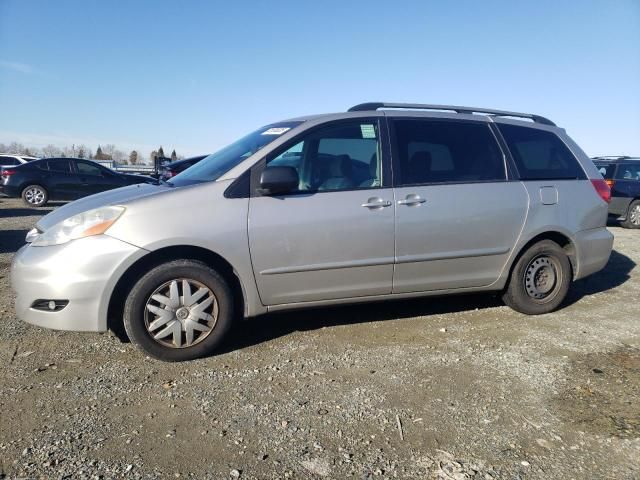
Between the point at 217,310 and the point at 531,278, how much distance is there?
286 cm

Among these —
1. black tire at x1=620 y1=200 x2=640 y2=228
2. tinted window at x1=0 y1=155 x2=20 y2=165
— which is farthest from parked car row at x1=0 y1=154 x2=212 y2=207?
black tire at x1=620 y1=200 x2=640 y2=228

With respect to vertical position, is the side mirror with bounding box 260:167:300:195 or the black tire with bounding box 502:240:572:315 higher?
the side mirror with bounding box 260:167:300:195

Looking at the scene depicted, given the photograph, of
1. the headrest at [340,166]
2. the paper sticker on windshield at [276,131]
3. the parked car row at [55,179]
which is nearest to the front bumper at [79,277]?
the paper sticker on windshield at [276,131]

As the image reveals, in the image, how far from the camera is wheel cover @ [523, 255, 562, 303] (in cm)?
443

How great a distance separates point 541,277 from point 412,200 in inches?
63.4

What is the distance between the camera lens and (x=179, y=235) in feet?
10.9

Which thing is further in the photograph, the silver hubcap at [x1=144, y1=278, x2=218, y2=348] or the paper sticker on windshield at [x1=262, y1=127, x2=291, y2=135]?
the paper sticker on windshield at [x1=262, y1=127, x2=291, y2=135]

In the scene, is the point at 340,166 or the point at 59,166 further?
the point at 59,166

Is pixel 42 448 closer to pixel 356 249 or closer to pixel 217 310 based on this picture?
pixel 217 310

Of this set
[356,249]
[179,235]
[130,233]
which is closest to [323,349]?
[356,249]

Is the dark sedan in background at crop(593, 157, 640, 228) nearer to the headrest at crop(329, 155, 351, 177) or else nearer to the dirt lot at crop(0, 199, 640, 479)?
the dirt lot at crop(0, 199, 640, 479)

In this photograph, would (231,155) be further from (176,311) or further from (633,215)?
(633,215)

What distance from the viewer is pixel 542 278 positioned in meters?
4.49

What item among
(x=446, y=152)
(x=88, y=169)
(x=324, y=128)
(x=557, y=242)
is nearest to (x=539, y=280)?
(x=557, y=242)
